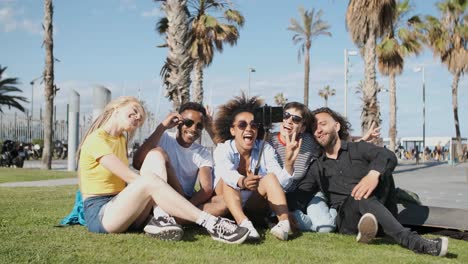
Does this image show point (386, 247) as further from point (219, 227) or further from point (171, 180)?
point (171, 180)

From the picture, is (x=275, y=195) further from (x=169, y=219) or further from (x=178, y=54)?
(x=178, y=54)

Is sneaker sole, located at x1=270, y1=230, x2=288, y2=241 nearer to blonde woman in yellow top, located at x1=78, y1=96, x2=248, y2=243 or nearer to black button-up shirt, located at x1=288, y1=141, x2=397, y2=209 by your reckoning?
blonde woman in yellow top, located at x1=78, y1=96, x2=248, y2=243

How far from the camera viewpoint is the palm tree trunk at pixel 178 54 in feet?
37.2

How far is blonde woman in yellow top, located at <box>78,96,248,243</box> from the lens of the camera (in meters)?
4.52

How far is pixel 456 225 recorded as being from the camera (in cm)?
564

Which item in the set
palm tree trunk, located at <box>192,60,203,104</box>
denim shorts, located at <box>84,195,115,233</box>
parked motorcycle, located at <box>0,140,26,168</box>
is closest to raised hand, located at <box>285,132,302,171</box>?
denim shorts, located at <box>84,195,115,233</box>

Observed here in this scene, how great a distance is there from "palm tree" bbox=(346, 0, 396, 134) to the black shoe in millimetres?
13268

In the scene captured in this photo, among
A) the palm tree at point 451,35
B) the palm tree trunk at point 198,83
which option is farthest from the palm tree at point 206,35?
the palm tree at point 451,35

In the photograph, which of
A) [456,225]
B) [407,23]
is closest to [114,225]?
[456,225]

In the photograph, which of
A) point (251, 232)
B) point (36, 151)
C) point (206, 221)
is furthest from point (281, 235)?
point (36, 151)

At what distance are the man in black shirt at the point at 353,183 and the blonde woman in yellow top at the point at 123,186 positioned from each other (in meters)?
1.22

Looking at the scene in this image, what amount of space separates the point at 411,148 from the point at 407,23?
3177 cm

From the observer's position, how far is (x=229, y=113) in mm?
5656

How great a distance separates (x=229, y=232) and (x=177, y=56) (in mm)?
7453
